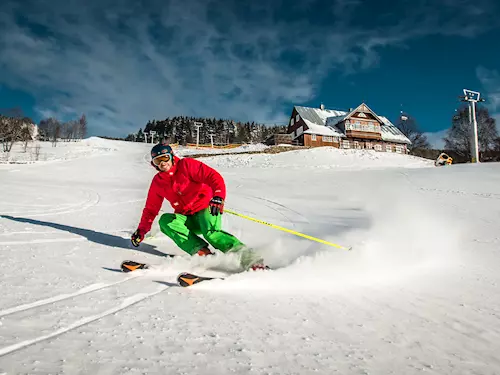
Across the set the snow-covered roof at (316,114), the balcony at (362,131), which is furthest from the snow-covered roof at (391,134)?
the snow-covered roof at (316,114)

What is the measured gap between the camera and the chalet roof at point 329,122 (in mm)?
41209

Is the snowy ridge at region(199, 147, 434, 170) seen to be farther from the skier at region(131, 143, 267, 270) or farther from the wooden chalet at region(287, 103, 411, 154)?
the skier at region(131, 143, 267, 270)

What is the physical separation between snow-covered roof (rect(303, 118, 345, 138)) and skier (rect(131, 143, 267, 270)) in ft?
123

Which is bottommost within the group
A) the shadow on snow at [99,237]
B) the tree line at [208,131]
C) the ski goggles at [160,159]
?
the shadow on snow at [99,237]

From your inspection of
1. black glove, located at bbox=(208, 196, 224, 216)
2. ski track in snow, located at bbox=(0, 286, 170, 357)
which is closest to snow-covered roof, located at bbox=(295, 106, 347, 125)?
black glove, located at bbox=(208, 196, 224, 216)

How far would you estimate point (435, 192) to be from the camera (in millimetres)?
8859

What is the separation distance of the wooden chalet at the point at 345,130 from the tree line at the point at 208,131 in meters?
47.0

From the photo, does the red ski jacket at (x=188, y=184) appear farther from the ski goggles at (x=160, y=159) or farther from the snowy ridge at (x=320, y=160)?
the snowy ridge at (x=320, y=160)

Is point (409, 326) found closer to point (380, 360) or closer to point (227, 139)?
point (380, 360)

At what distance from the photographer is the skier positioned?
3.59m

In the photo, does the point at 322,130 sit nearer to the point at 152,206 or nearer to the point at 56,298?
the point at 152,206

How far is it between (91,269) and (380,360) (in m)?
2.68

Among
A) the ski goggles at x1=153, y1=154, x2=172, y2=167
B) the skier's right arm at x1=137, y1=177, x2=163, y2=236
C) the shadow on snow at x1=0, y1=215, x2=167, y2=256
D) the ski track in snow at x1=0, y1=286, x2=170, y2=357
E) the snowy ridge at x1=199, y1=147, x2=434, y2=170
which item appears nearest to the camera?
the ski track in snow at x1=0, y1=286, x2=170, y2=357

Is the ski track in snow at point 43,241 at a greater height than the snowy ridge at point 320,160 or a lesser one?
lesser
